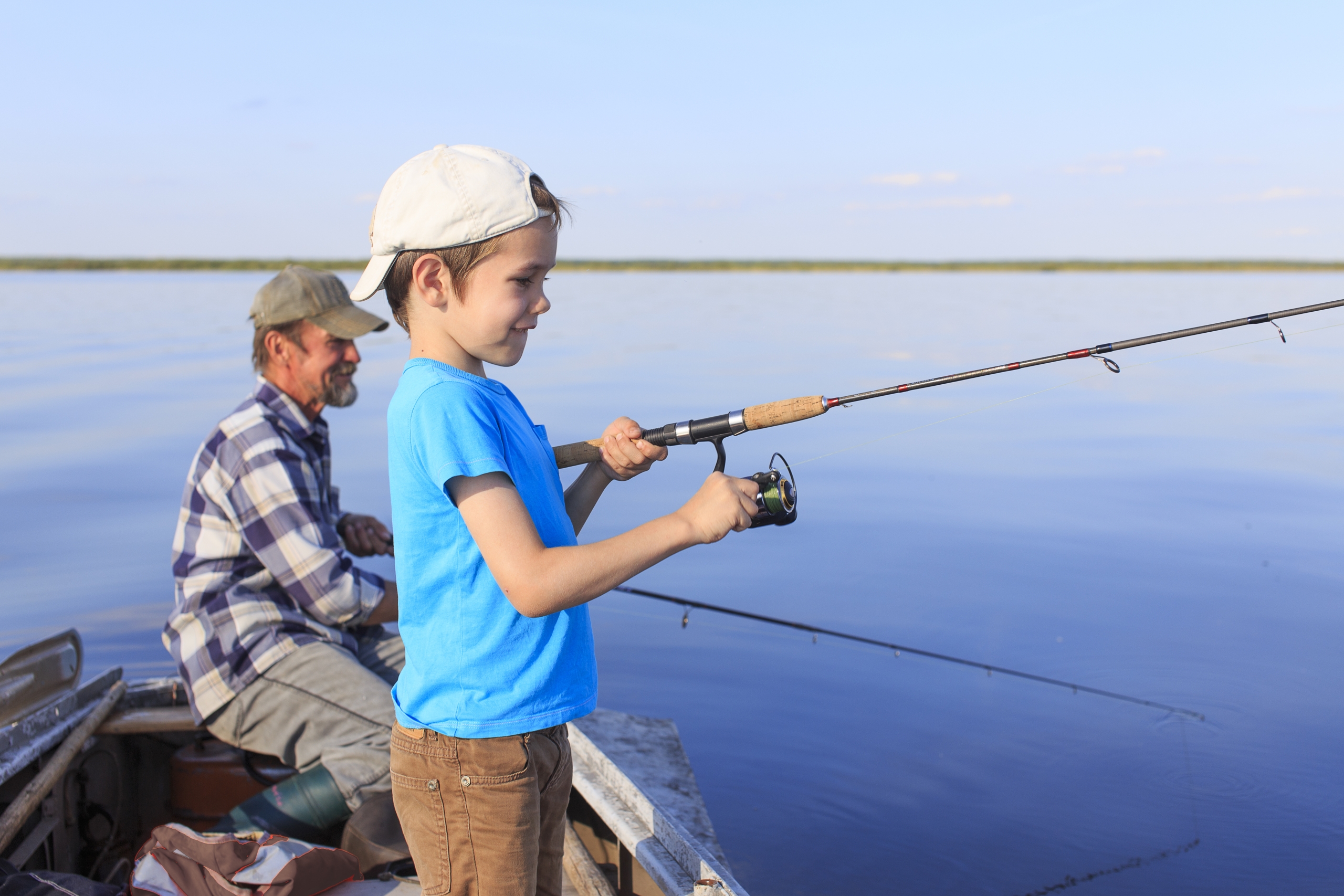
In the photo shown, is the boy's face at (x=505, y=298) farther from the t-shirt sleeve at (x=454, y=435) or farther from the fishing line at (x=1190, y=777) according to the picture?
the fishing line at (x=1190, y=777)

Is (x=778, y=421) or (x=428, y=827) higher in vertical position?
(x=778, y=421)

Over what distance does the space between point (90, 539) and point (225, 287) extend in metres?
47.9

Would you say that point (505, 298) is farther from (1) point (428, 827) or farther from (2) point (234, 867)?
(2) point (234, 867)

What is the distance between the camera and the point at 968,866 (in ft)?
11.6

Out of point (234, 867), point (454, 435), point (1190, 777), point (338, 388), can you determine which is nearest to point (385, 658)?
point (338, 388)

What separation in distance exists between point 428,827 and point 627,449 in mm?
709

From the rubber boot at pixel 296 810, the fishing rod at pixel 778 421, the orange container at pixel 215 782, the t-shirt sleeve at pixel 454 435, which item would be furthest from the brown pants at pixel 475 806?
the orange container at pixel 215 782

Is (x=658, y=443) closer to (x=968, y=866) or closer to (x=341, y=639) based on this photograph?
(x=341, y=639)

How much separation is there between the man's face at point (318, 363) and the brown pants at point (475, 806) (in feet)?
5.95

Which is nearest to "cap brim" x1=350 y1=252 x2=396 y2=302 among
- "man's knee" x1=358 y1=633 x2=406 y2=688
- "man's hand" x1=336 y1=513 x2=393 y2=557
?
"man's knee" x1=358 y1=633 x2=406 y2=688

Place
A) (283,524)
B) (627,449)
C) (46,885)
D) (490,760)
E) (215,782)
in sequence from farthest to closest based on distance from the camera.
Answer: (215,782)
(283,524)
(46,885)
(627,449)
(490,760)

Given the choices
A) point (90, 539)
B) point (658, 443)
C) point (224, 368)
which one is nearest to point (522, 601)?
point (658, 443)

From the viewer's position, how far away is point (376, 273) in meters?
1.68

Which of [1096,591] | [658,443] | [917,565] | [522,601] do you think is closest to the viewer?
[522,601]
